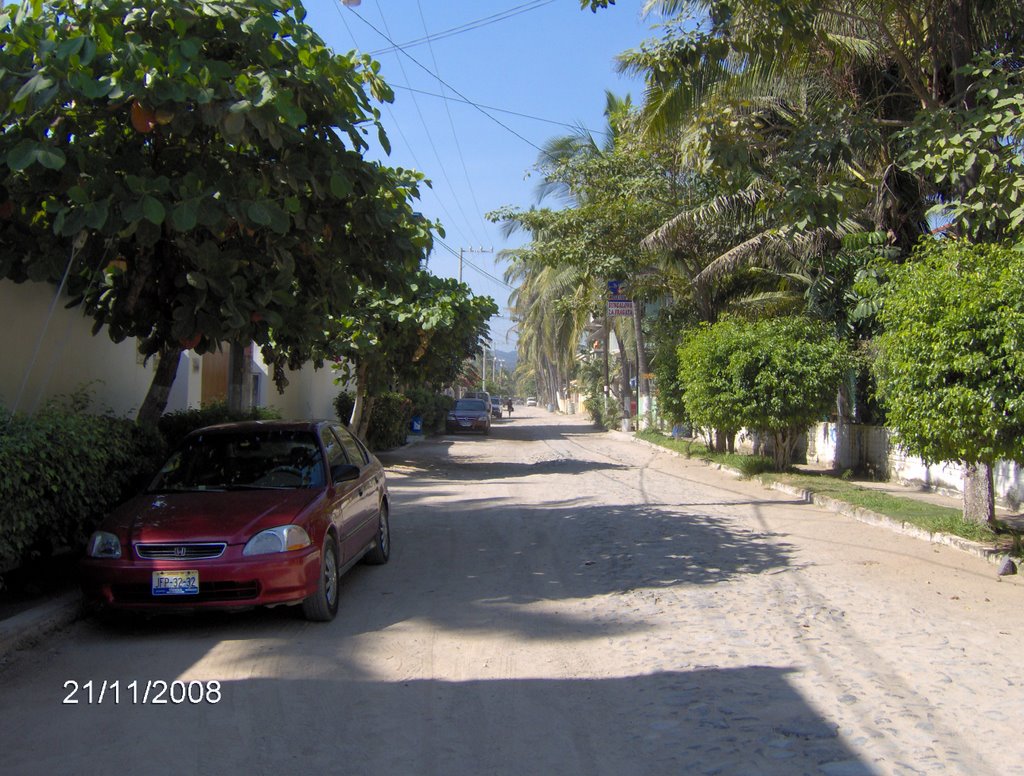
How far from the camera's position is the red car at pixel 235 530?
625cm

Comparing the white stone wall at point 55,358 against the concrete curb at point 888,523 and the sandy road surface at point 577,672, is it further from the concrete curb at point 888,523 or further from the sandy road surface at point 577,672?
the concrete curb at point 888,523

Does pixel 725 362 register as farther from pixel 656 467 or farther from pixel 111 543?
pixel 111 543

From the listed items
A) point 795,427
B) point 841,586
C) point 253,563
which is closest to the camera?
point 253,563

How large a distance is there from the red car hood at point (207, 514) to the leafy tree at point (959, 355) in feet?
20.0

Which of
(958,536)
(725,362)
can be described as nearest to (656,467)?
(725,362)

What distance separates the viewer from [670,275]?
86.1 feet

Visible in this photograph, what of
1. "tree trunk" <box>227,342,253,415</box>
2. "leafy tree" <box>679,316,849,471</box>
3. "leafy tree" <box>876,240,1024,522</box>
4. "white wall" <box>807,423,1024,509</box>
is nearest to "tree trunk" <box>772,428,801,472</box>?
"leafy tree" <box>679,316,849,471</box>

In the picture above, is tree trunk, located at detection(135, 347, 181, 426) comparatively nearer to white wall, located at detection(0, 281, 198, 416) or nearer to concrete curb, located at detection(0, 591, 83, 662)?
white wall, located at detection(0, 281, 198, 416)

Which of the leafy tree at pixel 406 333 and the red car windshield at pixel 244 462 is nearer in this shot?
the red car windshield at pixel 244 462

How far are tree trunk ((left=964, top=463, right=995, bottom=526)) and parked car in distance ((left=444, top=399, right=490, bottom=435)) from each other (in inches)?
1172

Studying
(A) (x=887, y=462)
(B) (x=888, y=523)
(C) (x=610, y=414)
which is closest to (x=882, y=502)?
(B) (x=888, y=523)

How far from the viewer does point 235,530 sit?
6.36 m

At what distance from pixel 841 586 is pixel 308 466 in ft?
16.3

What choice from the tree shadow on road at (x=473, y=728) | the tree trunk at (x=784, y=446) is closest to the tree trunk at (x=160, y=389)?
the tree shadow on road at (x=473, y=728)
